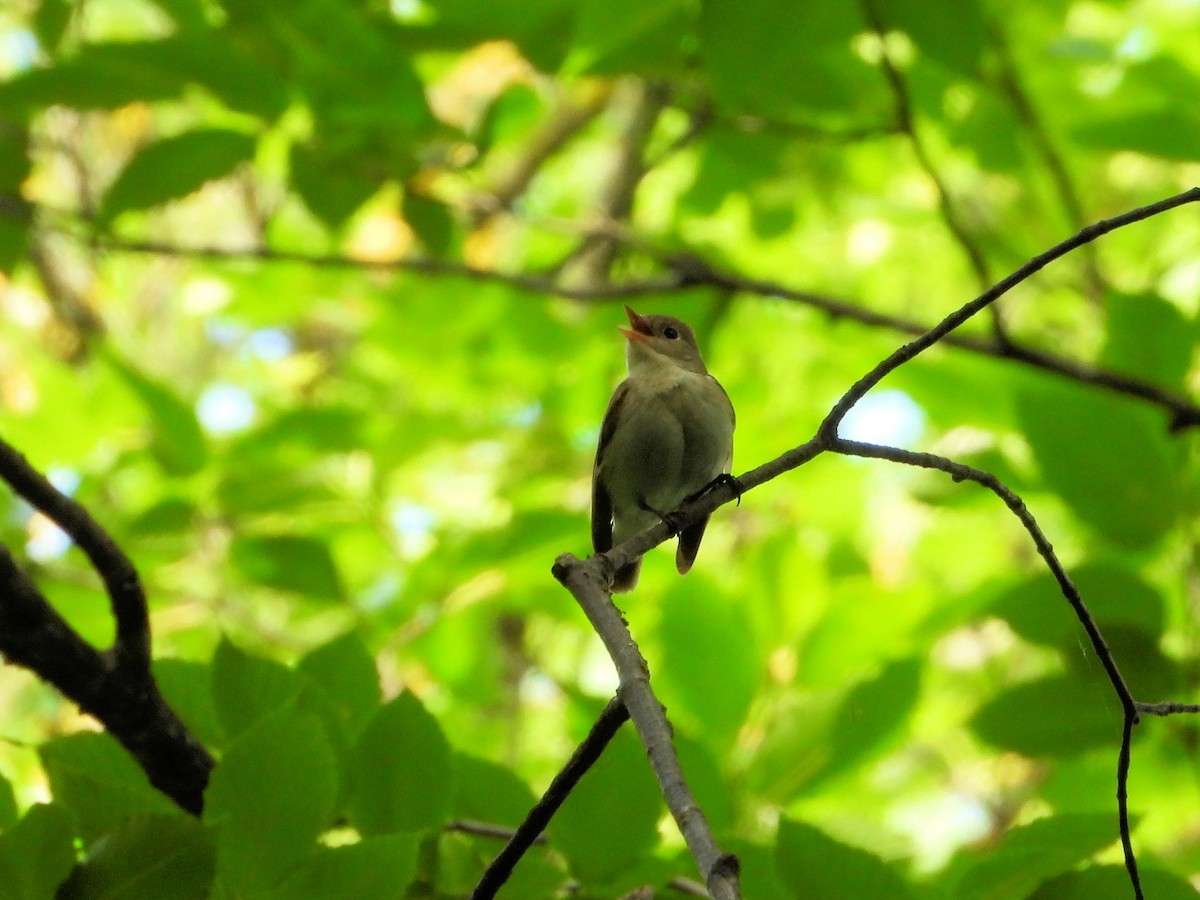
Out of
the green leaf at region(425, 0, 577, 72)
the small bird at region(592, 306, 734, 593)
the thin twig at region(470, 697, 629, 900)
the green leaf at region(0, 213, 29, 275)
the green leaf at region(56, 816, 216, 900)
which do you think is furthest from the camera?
the small bird at region(592, 306, 734, 593)

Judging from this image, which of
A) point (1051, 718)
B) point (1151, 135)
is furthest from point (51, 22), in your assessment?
point (1051, 718)

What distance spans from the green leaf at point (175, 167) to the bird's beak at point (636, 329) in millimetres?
1668

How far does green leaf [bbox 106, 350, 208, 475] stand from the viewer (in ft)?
11.0

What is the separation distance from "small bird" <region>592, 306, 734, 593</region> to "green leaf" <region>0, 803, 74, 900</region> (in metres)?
2.61

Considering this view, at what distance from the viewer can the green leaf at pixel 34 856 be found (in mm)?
1476

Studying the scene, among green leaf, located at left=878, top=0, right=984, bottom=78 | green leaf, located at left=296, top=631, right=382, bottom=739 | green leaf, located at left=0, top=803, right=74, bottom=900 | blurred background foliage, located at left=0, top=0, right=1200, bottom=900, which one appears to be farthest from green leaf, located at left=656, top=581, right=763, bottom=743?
green leaf, located at left=0, top=803, right=74, bottom=900

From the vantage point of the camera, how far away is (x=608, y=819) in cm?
184

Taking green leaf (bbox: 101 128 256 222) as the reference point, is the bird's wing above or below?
above

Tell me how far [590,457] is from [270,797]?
151 inches

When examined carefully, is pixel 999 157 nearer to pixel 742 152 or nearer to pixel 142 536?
pixel 742 152

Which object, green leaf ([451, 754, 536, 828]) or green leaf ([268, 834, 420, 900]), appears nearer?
green leaf ([268, 834, 420, 900])

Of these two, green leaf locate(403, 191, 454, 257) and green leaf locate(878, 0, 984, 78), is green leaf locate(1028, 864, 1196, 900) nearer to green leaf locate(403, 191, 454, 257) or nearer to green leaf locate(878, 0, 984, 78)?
green leaf locate(878, 0, 984, 78)

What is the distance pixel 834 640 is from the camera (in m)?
3.21

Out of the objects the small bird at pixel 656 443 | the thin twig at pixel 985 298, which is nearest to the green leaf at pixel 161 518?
the small bird at pixel 656 443
